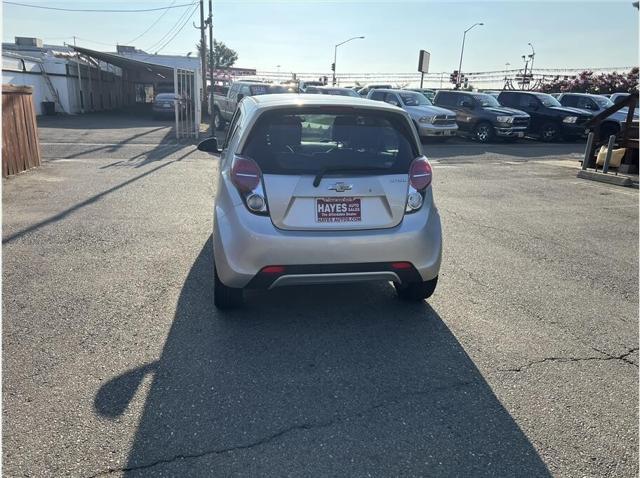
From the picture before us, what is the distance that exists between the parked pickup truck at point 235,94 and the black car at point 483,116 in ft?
24.0

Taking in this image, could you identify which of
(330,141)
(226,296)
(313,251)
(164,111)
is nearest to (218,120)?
(164,111)

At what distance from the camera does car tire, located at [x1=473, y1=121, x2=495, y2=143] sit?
19234 mm

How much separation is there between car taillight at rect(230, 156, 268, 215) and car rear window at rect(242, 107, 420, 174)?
0.06m

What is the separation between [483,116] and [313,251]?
58.0ft

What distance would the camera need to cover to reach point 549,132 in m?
20.7

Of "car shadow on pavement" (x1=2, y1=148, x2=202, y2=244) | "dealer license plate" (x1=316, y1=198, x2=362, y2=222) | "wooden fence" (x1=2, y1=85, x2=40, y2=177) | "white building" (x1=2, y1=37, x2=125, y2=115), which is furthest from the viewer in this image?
"white building" (x1=2, y1=37, x2=125, y2=115)

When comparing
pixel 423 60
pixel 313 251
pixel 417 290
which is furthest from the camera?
Answer: pixel 423 60

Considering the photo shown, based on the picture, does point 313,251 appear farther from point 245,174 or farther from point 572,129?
point 572,129

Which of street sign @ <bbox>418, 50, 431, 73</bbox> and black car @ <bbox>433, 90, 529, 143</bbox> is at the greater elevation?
street sign @ <bbox>418, 50, 431, 73</bbox>

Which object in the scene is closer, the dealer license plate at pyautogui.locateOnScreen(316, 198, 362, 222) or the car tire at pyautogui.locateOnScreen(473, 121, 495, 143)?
the dealer license plate at pyautogui.locateOnScreen(316, 198, 362, 222)

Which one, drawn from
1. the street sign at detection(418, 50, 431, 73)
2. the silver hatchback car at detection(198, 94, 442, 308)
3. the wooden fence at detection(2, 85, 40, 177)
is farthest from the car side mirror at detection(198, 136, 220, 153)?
the street sign at detection(418, 50, 431, 73)

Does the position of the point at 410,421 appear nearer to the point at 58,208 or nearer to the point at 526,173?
the point at 58,208

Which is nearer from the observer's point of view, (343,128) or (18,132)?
(343,128)

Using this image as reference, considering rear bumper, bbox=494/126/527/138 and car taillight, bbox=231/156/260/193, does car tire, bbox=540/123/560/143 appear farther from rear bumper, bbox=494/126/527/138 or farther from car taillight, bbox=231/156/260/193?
car taillight, bbox=231/156/260/193
